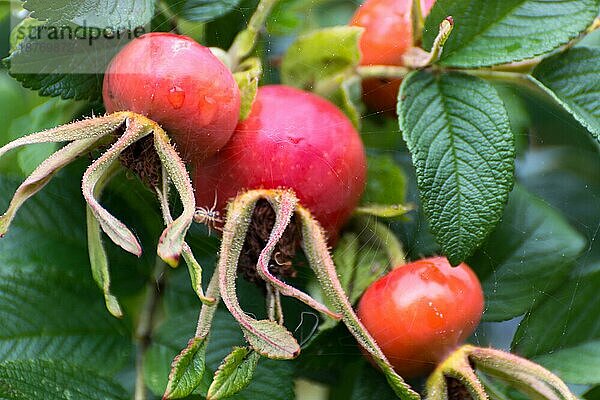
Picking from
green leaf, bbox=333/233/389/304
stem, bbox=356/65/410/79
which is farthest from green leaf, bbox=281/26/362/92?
green leaf, bbox=333/233/389/304

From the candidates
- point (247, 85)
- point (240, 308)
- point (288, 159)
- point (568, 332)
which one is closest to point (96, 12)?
point (247, 85)

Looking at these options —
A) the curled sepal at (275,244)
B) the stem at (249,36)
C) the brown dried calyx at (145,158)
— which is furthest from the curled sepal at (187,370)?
the stem at (249,36)

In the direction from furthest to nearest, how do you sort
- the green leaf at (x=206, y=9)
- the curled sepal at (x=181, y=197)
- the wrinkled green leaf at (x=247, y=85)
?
1. the green leaf at (x=206, y=9)
2. the wrinkled green leaf at (x=247, y=85)
3. the curled sepal at (x=181, y=197)

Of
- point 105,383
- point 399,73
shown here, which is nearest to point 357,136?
point 399,73

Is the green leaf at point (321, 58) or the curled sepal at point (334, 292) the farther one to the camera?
the green leaf at point (321, 58)

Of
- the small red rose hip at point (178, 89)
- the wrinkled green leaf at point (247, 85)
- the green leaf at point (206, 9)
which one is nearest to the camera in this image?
the small red rose hip at point (178, 89)

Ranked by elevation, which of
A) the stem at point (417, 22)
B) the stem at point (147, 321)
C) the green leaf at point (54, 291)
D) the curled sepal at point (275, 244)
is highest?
the stem at point (417, 22)

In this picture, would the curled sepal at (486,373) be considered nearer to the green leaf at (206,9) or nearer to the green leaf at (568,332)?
the green leaf at (568,332)
